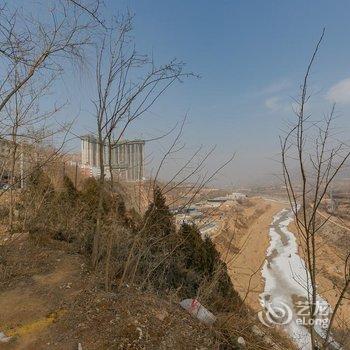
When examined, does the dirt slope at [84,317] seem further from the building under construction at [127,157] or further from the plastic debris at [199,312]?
the building under construction at [127,157]

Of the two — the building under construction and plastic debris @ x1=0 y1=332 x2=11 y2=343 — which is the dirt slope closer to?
plastic debris @ x1=0 y1=332 x2=11 y2=343

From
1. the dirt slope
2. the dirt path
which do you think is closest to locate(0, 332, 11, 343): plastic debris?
the dirt slope

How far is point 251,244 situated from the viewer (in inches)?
1260

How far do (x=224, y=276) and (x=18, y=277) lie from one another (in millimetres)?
4023

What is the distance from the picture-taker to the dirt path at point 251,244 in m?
13.3

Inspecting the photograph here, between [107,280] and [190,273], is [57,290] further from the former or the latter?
[190,273]

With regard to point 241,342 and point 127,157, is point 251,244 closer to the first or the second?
point 127,157

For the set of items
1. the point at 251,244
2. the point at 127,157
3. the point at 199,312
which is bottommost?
the point at 251,244

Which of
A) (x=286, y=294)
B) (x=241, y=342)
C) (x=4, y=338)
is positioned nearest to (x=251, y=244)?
(x=286, y=294)

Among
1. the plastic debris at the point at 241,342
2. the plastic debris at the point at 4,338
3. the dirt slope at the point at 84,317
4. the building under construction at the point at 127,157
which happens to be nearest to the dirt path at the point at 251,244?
the building under construction at the point at 127,157

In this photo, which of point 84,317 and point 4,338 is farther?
point 84,317

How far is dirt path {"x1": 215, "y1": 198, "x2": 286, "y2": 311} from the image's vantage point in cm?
1325

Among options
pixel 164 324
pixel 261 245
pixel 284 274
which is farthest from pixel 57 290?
pixel 261 245

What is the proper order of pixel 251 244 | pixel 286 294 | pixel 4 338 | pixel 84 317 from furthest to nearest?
pixel 251 244
pixel 286 294
pixel 84 317
pixel 4 338
